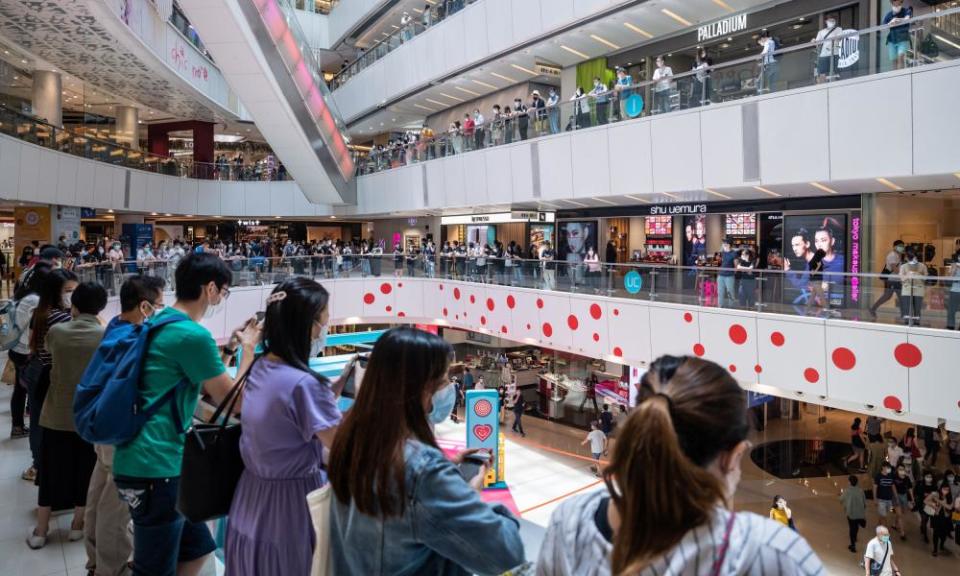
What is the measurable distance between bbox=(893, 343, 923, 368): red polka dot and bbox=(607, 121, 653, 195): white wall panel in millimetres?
6326

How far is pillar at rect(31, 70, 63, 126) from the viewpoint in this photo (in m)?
20.8

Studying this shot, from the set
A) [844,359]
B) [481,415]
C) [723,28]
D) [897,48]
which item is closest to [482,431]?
[481,415]

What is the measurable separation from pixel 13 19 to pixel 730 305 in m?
17.9

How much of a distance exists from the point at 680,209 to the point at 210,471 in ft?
57.4

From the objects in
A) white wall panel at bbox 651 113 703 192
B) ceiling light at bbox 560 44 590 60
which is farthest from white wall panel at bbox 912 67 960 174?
ceiling light at bbox 560 44 590 60

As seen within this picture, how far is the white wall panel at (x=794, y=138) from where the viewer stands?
464 inches

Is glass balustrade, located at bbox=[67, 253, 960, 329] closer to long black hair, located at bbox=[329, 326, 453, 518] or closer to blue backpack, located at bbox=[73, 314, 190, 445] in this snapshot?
blue backpack, located at bbox=[73, 314, 190, 445]

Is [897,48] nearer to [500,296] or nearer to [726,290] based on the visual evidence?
[726,290]

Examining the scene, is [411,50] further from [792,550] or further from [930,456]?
[792,550]

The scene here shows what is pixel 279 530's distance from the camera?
6.88 ft

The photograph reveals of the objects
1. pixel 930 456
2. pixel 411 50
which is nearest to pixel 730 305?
pixel 930 456

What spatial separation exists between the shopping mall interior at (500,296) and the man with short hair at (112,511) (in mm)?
16

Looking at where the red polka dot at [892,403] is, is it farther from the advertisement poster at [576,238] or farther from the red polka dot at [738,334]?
the advertisement poster at [576,238]

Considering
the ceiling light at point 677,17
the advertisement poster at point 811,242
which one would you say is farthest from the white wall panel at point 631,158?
the advertisement poster at point 811,242
